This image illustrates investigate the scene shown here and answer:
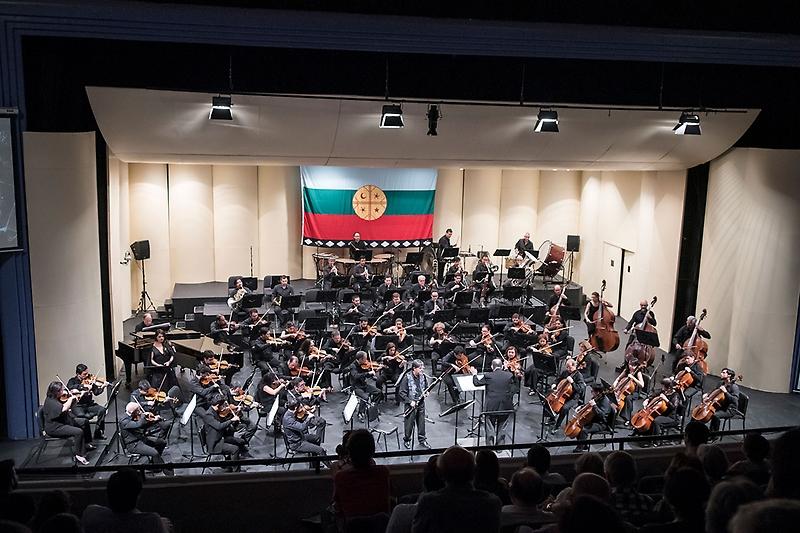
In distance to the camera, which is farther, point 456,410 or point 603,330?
point 603,330

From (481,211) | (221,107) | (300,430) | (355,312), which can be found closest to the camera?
(300,430)

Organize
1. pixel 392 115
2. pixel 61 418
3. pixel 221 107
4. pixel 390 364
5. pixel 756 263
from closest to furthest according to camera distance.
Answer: pixel 61 418, pixel 221 107, pixel 392 115, pixel 390 364, pixel 756 263

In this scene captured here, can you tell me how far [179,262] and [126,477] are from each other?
1457 centimetres

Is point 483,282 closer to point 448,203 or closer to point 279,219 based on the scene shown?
point 448,203

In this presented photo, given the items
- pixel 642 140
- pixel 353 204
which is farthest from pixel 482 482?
pixel 353 204

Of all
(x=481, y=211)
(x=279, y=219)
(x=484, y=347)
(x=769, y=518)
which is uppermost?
(x=481, y=211)

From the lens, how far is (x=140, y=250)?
54.3 feet

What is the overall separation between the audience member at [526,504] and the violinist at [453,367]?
22.5ft

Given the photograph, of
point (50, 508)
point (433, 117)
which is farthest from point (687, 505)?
point (433, 117)

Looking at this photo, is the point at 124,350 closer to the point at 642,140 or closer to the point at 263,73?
the point at 263,73

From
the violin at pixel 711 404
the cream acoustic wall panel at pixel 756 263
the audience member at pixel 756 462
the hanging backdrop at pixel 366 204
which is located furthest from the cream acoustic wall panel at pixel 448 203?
the audience member at pixel 756 462

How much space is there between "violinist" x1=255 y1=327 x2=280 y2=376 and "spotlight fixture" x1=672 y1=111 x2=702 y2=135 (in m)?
7.39

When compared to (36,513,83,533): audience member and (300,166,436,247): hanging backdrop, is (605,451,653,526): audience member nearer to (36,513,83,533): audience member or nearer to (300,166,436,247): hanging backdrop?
(36,513,83,533): audience member

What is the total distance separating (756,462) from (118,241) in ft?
41.7
